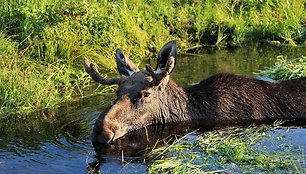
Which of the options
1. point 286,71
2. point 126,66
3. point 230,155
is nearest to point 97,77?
point 126,66

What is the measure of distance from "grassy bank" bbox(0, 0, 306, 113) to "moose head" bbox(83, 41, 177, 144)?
208cm

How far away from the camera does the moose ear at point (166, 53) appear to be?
8.55 m

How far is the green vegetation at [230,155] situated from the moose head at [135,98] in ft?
2.23

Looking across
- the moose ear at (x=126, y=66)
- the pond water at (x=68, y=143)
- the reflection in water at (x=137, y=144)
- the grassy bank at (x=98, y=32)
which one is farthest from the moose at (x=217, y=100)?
the grassy bank at (x=98, y=32)

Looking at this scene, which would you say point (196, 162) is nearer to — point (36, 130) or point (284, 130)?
point (284, 130)

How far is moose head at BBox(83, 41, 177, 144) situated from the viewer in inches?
320

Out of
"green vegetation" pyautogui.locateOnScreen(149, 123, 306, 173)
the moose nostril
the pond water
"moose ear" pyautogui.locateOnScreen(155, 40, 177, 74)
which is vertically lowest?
"green vegetation" pyautogui.locateOnScreen(149, 123, 306, 173)

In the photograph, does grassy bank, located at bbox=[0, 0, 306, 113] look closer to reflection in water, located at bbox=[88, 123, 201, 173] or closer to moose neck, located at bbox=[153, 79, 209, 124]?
moose neck, located at bbox=[153, 79, 209, 124]

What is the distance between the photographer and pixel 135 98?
8516 millimetres

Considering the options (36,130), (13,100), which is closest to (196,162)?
(36,130)

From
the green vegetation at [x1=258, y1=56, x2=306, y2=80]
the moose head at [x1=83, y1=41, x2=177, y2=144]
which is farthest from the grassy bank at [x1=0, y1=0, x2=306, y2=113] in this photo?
the green vegetation at [x1=258, y1=56, x2=306, y2=80]

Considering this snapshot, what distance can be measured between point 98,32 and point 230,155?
20.7 ft

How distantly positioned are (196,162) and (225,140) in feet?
2.43

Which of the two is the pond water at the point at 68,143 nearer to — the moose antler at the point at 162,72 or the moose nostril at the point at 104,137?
the moose nostril at the point at 104,137
